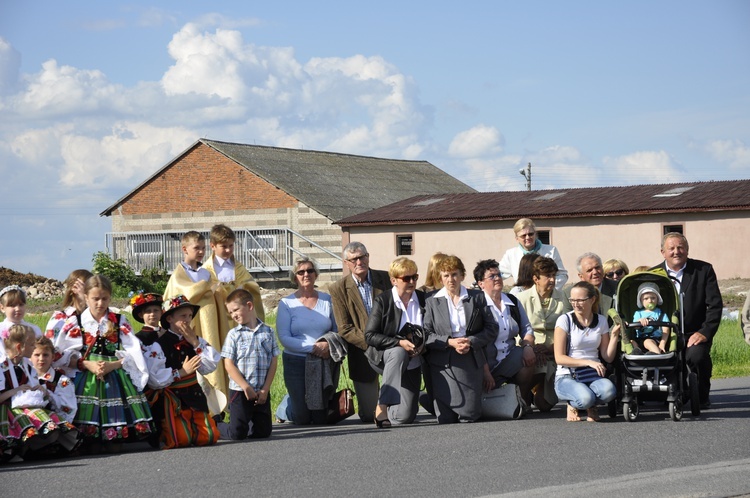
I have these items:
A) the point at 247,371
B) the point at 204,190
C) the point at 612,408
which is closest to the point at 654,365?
the point at 612,408

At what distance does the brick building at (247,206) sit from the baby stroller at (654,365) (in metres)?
38.0

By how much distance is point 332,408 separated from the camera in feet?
38.8

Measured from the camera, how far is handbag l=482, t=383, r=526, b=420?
11.5 meters

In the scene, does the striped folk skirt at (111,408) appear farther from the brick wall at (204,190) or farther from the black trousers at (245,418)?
the brick wall at (204,190)

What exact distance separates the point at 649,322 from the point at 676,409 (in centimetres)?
93

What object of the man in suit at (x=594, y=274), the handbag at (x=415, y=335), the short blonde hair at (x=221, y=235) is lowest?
the handbag at (x=415, y=335)

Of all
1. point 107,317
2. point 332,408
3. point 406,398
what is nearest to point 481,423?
point 406,398

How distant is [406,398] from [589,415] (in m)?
1.91

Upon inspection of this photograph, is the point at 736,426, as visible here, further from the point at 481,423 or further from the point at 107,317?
the point at 107,317

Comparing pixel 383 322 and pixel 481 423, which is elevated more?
pixel 383 322

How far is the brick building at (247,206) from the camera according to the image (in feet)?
165

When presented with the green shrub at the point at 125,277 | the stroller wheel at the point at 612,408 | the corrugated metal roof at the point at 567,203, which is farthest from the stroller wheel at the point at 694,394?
the green shrub at the point at 125,277

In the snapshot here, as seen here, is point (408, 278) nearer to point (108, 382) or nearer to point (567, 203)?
point (108, 382)

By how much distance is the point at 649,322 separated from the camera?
36.6ft
